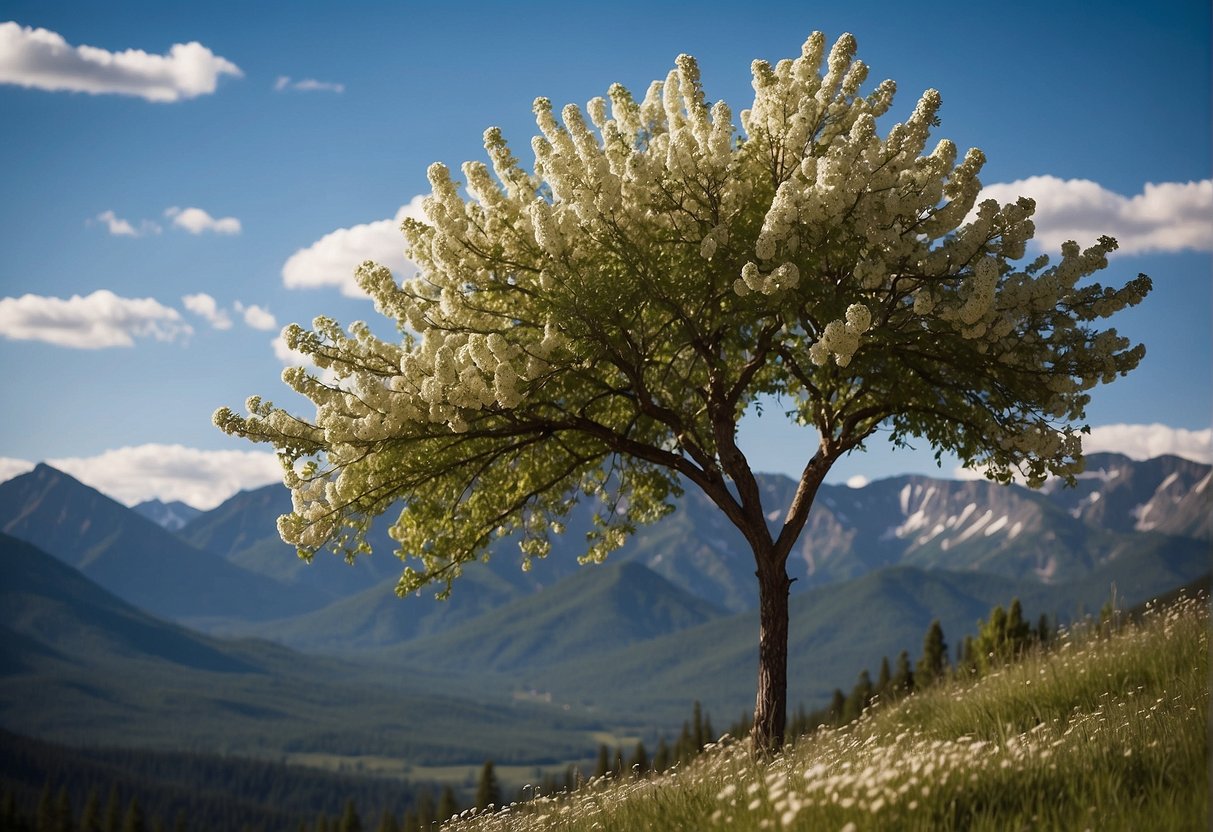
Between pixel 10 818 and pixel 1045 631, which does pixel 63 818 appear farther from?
pixel 1045 631

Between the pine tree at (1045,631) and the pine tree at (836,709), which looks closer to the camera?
the pine tree at (836,709)

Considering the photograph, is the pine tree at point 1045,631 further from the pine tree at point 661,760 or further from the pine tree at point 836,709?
the pine tree at point 661,760

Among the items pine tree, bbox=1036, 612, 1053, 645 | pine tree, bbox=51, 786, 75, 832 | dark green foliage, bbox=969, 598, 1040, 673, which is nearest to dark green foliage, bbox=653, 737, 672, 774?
dark green foliage, bbox=969, 598, 1040, 673

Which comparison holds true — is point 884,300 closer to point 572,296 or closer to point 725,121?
point 725,121

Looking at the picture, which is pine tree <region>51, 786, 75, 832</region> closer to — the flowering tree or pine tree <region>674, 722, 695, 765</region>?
pine tree <region>674, 722, 695, 765</region>

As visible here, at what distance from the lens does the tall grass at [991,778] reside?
10195mm

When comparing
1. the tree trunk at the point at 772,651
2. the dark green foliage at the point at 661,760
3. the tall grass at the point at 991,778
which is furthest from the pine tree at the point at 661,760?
the tree trunk at the point at 772,651

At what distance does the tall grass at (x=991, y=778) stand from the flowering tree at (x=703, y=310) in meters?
3.77

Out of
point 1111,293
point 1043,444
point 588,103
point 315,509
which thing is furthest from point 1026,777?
point 588,103

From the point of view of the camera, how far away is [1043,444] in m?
19.3

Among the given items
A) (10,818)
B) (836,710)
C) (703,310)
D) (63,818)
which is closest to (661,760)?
(10,818)

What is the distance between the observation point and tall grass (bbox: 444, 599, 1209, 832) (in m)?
10.2

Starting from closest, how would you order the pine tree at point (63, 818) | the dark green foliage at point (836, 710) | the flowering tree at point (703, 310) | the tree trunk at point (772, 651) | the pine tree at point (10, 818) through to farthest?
the flowering tree at point (703, 310) < the dark green foliage at point (836, 710) < the tree trunk at point (772, 651) < the pine tree at point (10, 818) < the pine tree at point (63, 818)

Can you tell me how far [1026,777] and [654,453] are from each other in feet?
37.7
